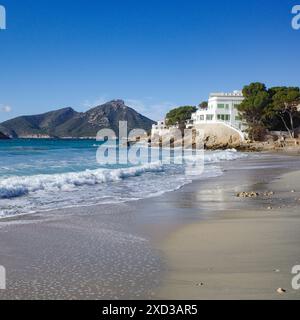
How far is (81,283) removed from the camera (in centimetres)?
555

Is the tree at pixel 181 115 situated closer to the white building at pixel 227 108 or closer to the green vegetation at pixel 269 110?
the white building at pixel 227 108

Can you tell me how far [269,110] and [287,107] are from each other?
9.65 ft

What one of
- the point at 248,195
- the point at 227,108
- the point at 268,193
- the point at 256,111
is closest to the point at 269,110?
the point at 256,111

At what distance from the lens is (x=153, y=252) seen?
729 centimetres

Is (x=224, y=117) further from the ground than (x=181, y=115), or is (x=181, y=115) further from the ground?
(x=181, y=115)

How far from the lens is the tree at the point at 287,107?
72.4 metres

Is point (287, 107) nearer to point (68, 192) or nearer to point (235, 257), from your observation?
point (68, 192)

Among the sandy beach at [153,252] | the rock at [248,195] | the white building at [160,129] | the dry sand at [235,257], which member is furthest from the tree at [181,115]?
the dry sand at [235,257]

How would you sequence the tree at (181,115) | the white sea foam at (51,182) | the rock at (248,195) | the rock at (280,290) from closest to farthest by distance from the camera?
the rock at (280,290) < the rock at (248,195) < the white sea foam at (51,182) < the tree at (181,115)

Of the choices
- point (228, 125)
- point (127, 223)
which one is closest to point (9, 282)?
point (127, 223)

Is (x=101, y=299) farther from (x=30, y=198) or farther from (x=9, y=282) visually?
(x=30, y=198)

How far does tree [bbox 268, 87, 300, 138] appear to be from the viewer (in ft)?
237

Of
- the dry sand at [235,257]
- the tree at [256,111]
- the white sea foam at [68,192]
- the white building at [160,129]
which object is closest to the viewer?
the dry sand at [235,257]

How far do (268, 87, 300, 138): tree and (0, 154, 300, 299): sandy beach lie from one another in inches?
2501
